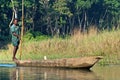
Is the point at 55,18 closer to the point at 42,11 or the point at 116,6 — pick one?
the point at 42,11

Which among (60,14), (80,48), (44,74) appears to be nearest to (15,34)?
(80,48)

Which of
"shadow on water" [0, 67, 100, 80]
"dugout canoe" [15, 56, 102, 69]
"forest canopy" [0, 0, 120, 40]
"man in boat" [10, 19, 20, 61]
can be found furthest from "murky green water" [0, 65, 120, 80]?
"forest canopy" [0, 0, 120, 40]

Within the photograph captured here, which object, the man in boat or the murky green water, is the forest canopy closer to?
the man in boat

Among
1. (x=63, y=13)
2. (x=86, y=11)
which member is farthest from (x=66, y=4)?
(x=86, y=11)

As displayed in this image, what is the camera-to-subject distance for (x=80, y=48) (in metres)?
23.8

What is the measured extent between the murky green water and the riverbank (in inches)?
90.6

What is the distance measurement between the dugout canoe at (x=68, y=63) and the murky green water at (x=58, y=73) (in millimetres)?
264

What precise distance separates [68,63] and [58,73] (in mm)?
1695

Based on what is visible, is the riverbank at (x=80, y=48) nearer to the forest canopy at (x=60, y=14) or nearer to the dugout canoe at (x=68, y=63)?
the dugout canoe at (x=68, y=63)

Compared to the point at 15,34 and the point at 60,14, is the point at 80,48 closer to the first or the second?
the point at 15,34

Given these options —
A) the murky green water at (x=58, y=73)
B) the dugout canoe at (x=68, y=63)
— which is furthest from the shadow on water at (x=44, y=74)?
the dugout canoe at (x=68, y=63)

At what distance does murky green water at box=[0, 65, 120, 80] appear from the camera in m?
16.2

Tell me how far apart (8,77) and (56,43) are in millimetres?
9220

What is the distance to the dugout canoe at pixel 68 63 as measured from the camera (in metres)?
18.9
